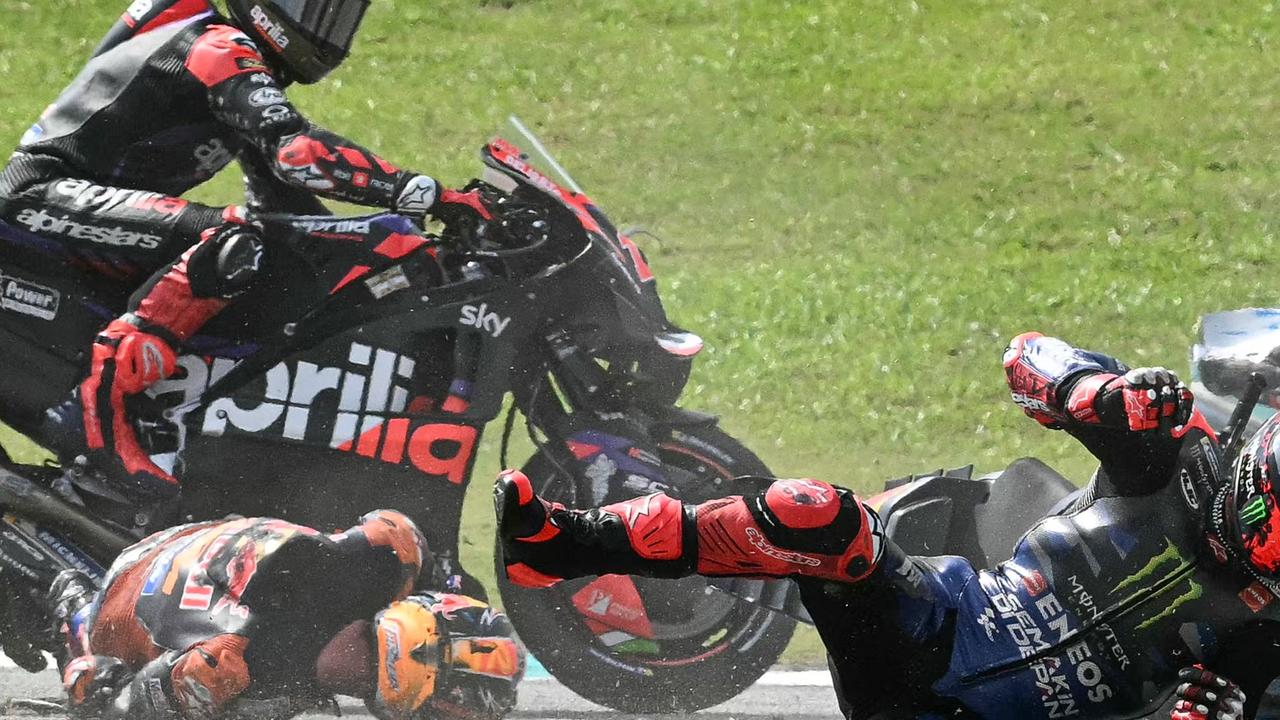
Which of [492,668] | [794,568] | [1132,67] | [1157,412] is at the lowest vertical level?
[492,668]

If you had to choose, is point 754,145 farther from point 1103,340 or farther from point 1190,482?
point 1190,482

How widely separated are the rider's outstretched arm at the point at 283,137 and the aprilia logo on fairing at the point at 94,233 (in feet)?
1.36

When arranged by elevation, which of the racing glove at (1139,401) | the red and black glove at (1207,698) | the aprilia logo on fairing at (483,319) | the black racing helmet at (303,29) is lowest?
the aprilia logo on fairing at (483,319)

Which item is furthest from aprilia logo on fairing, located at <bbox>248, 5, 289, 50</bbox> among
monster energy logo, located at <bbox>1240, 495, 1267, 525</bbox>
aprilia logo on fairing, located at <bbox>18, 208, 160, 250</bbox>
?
monster energy logo, located at <bbox>1240, 495, 1267, 525</bbox>

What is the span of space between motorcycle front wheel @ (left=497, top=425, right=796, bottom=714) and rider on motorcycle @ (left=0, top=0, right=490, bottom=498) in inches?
40.8

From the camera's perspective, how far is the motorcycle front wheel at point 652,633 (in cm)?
478

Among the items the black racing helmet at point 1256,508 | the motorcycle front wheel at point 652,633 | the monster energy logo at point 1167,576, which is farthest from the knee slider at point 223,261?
the black racing helmet at point 1256,508

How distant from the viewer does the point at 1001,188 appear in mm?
7578

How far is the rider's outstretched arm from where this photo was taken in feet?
14.8

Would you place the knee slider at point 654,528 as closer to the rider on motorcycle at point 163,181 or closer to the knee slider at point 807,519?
the knee slider at point 807,519

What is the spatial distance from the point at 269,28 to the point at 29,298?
1.05 meters

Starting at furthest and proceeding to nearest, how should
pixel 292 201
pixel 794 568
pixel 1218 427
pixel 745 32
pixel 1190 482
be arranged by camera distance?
pixel 745 32 → pixel 292 201 → pixel 1218 427 → pixel 1190 482 → pixel 794 568

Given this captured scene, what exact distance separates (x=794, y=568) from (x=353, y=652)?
5.70 feet

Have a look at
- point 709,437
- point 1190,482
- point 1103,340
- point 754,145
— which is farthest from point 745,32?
point 1190,482
